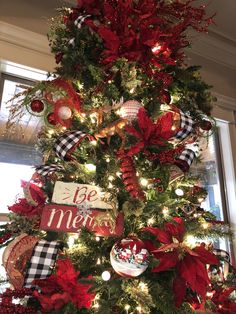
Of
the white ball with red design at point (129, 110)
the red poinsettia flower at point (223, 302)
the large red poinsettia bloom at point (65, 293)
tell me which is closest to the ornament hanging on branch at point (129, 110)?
the white ball with red design at point (129, 110)

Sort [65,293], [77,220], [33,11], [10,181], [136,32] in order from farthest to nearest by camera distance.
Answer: [33,11] → [10,181] → [136,32] → [77,220] → [65,293]

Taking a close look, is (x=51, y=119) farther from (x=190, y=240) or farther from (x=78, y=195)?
(x=190, y=240)

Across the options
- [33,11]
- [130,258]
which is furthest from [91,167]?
[33,11]

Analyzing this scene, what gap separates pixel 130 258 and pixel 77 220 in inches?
7.1

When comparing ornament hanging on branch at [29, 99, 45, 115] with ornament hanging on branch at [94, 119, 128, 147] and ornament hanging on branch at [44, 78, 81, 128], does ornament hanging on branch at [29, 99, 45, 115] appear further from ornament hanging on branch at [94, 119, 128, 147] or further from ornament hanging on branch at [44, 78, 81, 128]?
ornament hanging on branch at [94, 119, 128, 147]

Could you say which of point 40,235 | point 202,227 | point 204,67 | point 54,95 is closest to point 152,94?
point 54,95

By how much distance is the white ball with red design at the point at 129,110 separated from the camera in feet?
2.84

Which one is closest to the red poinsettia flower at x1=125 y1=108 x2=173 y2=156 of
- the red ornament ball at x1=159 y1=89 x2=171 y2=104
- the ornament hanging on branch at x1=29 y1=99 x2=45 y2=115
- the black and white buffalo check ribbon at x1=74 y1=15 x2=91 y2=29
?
the red ornament ball at x1=159 y1=89 x2=171 y2=104

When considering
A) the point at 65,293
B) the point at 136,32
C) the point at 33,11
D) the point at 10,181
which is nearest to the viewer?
the point at 65,293

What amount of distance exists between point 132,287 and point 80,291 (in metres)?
0.13

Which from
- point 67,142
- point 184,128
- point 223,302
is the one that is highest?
point 184,128

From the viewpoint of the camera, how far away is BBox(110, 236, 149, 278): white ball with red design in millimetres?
671

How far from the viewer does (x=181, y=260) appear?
2.24ft

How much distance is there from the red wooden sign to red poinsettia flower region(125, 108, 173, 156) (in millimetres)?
198
